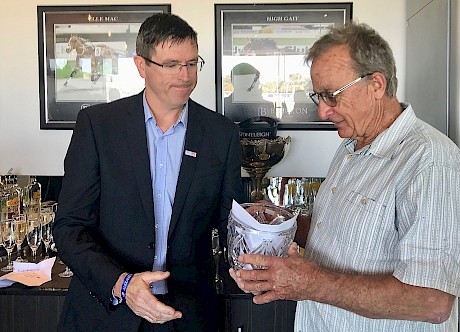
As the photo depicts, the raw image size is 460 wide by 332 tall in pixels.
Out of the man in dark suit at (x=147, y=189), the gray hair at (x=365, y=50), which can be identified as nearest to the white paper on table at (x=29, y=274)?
the man in dark suit at (x=147, y=189)

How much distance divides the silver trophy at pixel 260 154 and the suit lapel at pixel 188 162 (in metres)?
0.94

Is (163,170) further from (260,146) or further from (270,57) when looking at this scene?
(270,57)

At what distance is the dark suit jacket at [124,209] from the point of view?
1593mm

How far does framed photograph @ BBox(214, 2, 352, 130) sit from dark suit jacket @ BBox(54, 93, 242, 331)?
1182mm

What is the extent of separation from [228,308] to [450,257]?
3.82 feet

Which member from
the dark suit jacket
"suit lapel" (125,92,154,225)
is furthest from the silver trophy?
"suit lapel" (125,92,154,225)

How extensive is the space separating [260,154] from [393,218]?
1452 millimetres

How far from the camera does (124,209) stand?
1.61 meters

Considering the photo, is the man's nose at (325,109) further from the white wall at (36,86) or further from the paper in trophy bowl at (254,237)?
the white wall at (36,86)

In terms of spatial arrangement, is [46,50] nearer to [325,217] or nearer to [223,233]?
[223,233]

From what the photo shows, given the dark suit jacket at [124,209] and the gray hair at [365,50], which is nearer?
the gray hair at [365,50]

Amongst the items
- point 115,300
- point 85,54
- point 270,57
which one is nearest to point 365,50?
point 115,300

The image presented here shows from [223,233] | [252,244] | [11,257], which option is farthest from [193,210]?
[11,257]

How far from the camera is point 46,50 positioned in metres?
2.92
